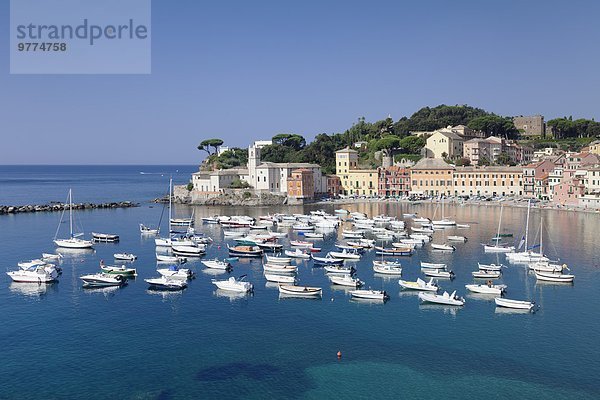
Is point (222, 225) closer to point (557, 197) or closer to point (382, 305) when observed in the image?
point (382, 305)

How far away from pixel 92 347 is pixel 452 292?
1644 cm

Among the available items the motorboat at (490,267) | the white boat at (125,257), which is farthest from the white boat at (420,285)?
the white boat at (125,257)

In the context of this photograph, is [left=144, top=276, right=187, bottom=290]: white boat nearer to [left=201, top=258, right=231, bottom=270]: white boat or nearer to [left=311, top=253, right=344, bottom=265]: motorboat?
[left=201, top=258, right=231, bottom=270]: white boat

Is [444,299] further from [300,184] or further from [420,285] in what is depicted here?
[300,184]

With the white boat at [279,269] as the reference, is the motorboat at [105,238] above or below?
above

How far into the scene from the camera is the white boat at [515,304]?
24.4 m

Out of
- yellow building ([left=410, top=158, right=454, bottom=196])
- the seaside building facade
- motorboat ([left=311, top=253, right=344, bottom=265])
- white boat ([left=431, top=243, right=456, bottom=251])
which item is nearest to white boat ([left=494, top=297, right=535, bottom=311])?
motorboat ([left=311, top=253, right=344, bottom=265])

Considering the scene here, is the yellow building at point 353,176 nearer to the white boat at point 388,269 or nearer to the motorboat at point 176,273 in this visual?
the white boat at point 388,269

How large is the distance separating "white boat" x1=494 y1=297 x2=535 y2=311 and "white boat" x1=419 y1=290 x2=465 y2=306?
1.57m

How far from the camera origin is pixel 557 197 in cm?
6262

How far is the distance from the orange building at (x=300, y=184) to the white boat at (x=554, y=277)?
43.0 m

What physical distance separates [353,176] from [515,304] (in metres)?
53.1

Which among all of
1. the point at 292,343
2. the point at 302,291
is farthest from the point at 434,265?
the point at 292,343

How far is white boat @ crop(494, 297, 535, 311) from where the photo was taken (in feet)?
79.9
